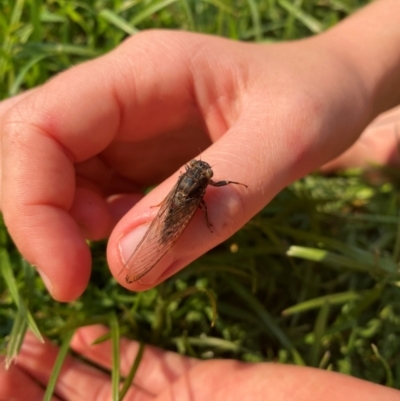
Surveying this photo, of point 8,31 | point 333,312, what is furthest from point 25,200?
point 333,312

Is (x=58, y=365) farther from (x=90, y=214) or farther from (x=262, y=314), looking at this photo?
(x=262, y=314)

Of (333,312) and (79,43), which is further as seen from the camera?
(79,43)

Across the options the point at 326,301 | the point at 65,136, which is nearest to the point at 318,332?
the point at 326,301

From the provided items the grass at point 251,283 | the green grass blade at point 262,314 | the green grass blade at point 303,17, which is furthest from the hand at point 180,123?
the green grass blade at point 303,17

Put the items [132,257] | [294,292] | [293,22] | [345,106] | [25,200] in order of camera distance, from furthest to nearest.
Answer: [293,22], [294,292], [345,106], [25,200], [132,257]

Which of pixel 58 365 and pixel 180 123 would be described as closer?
pixel 58 365

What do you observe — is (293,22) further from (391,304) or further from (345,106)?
(391,304)
